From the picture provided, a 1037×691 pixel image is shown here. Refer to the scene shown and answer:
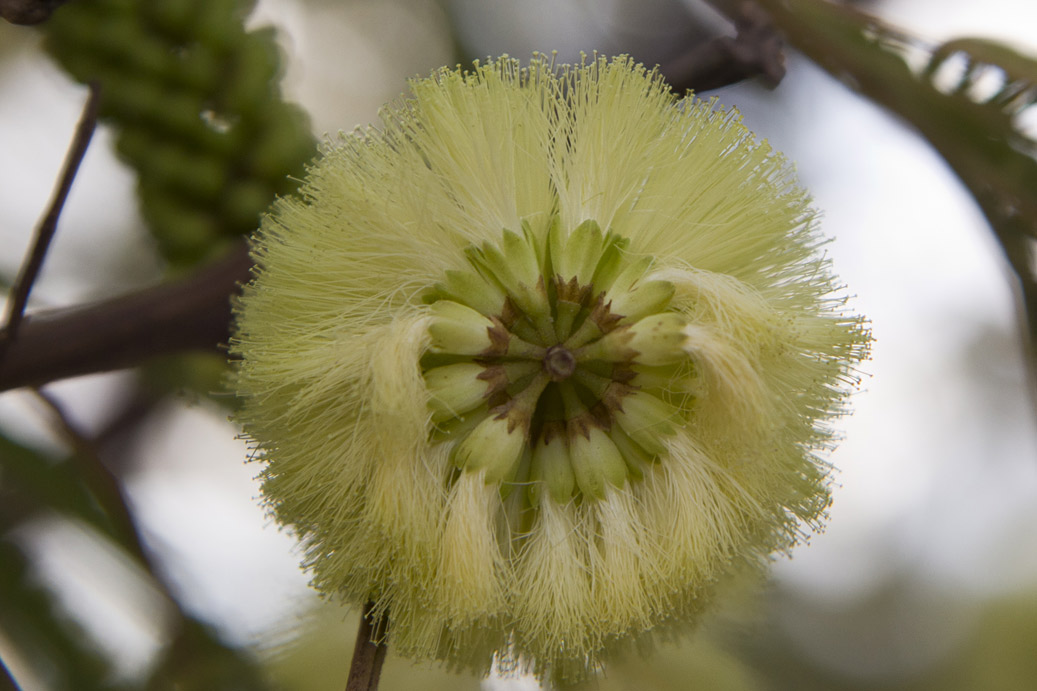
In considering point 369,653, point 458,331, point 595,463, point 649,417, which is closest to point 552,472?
point 595,463

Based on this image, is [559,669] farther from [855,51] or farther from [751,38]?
[751,38]

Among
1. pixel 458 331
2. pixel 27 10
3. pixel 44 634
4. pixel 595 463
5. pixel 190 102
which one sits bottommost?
pixel 44 634

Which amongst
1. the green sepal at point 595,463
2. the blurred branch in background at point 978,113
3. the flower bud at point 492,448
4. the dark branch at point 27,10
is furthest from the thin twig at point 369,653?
the dark branch at point 27,10

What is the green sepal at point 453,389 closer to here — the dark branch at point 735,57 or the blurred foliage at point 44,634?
the dark branch at point 735,57

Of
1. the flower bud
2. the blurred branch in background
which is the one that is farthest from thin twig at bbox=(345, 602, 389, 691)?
the blurred branch in background

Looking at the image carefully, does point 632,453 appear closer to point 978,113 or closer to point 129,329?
point 978,113

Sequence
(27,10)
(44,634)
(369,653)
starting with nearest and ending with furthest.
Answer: (369,653) → (27,10) → (44,634)

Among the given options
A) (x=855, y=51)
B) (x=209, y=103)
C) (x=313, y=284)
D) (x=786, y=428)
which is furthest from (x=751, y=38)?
(x=209, y=103)
